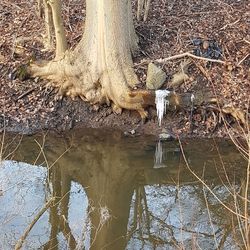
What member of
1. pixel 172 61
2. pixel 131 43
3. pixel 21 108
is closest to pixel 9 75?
pixel 21 108

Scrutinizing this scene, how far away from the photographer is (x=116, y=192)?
29.2 feet

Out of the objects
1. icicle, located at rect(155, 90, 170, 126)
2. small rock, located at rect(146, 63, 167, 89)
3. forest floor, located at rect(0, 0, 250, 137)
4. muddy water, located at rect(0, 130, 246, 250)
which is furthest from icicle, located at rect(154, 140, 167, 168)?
small rock, located at rect(146, 63, 167, 89)

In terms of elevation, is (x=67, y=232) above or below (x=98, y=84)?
below

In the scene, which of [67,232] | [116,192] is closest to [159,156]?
[116,192]

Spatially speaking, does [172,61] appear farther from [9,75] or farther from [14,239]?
[14,239]

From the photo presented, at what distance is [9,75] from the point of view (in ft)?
39.5

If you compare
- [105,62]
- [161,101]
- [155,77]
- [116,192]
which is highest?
[105,62]

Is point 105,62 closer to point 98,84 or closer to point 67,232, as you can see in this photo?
point 98,84

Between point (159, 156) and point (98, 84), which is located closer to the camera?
point (159, 156)

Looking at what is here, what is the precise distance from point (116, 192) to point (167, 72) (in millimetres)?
3368

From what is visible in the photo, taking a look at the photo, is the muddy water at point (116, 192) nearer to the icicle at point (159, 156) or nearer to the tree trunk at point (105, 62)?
the icicle at point (159, 156)

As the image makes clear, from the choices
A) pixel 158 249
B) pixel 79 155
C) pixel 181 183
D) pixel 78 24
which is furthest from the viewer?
pixel 78 24

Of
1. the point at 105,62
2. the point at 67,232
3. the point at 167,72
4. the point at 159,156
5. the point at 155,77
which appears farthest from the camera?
the point at 167,72

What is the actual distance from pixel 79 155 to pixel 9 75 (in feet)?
9.73
